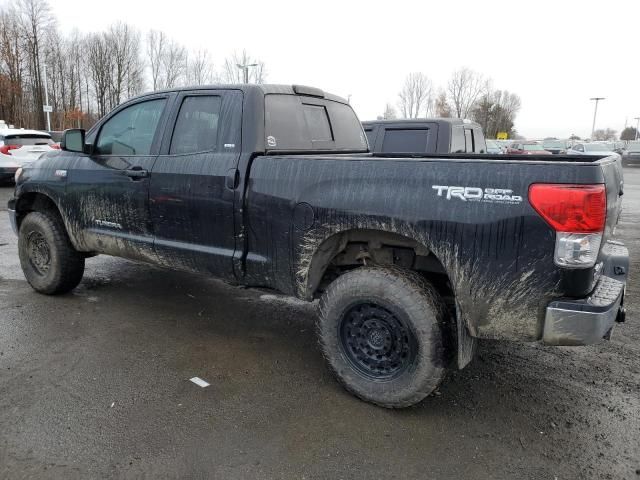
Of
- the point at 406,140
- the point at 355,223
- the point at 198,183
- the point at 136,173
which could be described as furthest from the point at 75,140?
the point at 406,140

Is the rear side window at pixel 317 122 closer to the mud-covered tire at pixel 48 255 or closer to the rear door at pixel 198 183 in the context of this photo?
the rear door at pixel 198 183

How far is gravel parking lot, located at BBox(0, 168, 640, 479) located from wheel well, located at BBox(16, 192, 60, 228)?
108 cm

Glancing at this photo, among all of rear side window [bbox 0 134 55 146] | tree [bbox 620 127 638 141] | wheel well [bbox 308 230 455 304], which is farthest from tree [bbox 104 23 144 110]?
tree [bbox 620 127 638 141]

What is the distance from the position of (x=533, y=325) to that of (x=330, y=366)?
1308 millimetres

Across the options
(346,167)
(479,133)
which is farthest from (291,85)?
(479,133)

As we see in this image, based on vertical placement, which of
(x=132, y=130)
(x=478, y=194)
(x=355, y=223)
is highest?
(x=132, y=130)

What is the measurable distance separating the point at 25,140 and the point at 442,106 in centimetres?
5380

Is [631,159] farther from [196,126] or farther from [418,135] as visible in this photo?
[196,126]

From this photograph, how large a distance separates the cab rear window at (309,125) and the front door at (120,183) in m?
1.08

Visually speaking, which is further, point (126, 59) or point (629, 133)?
point (629, 133)

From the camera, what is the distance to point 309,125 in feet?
13.7

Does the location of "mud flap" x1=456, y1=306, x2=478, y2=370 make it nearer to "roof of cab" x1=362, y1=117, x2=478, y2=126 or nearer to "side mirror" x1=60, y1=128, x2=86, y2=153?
"side mirror" x1=60, y1=128, x2=86, y2=153

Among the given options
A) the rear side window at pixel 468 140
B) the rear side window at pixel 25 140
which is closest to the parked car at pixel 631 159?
the rear side window at pixel 468 140

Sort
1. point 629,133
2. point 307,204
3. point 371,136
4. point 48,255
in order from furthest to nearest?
1. point 629,133
2. point 371,136
3. point 48,255
4. point 307,204
